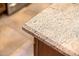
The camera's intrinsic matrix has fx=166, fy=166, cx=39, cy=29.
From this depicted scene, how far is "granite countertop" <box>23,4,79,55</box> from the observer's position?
34.0 inches

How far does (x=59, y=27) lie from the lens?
0.97 m

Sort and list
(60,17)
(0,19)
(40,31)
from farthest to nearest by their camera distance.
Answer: (0,19) < (60,17) < (40,31)

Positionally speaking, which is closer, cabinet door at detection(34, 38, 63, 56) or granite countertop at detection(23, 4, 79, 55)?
granite countertop at detection(23, 4, 79, 55)

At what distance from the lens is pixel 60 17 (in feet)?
3.46

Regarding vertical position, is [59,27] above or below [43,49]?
above

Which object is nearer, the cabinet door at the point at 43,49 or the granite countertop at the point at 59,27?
the granite countertop at the point at 59,27

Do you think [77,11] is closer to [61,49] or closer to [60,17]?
[60,17]

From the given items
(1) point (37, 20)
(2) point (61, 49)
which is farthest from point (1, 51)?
(2) point (61, 49)

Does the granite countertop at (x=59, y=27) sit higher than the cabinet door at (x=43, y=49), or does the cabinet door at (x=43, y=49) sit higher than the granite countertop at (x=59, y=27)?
the granite countertop at (x=59, y=27)

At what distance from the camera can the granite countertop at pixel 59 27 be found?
2.83 feet

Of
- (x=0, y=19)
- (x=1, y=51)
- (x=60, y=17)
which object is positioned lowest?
(x=1, y=51)

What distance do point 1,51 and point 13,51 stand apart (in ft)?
0.51

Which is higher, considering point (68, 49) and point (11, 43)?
point (68, 49)

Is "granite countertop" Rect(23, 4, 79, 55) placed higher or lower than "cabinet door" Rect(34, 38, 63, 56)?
higher
